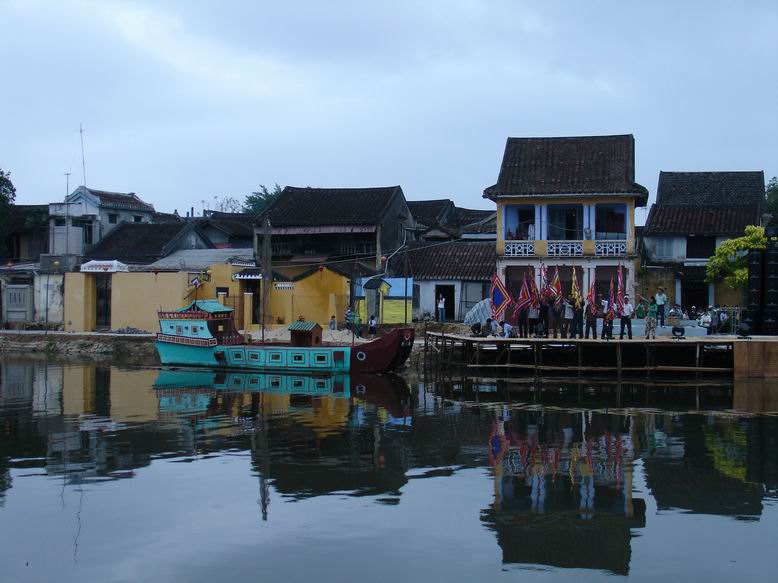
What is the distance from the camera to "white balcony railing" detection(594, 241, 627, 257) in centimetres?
3834

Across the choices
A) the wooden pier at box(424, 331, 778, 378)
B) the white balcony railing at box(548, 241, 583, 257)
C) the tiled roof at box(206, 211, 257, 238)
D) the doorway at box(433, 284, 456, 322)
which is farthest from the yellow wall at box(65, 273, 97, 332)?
the white balcony railing at box(548, 241, 583, 257)

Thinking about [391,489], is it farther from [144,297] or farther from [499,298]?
[144,297]

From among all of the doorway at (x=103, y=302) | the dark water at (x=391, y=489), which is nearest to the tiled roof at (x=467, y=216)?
the doorway at (x=103, y=302)

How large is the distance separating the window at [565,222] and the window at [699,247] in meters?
7.59

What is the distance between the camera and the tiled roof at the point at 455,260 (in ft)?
142

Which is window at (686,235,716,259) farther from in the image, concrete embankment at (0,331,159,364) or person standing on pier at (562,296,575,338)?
concrete embankment at (0,331,159,364)

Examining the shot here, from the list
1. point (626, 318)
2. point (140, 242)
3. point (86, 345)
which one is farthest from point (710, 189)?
point (86, 345)

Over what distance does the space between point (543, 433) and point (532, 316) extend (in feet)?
39.8

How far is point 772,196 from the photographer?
58.8 meters

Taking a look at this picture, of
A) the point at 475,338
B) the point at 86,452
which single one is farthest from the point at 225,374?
the point at 86,452

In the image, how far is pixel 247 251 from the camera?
51.4 metres

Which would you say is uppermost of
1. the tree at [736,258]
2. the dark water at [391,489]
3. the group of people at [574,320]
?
the tree at [736,258]

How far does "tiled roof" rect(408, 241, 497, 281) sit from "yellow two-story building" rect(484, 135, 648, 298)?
377cm

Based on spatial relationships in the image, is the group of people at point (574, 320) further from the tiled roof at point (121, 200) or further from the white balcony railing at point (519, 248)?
the tiled roof at point (121, 200)
